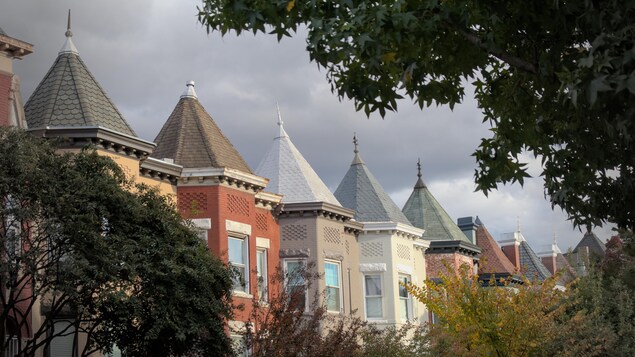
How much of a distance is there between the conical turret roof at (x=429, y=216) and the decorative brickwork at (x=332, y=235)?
37.4 feet

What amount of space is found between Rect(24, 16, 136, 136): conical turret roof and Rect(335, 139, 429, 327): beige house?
1649 cm

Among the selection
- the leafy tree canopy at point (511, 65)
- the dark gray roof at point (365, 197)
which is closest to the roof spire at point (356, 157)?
the dark gray roof at point (365, 197)

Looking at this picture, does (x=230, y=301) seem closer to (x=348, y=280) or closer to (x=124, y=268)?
(x=124, y=268)

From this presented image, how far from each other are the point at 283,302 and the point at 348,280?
13.2 metres

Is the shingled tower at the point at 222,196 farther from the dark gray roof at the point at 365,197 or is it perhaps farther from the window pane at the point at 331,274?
the dark gray roof at the point at 365,197

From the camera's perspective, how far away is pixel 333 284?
43156 mm

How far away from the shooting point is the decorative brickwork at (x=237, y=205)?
36.9 metres

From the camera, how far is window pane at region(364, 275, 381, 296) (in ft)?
154

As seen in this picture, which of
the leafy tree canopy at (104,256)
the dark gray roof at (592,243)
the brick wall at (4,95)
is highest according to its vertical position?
the dark gray roof at (592,243)

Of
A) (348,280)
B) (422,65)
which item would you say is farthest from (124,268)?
(348,280)

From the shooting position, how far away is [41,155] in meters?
26.2

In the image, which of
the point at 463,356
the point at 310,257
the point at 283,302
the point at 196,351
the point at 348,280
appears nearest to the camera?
the point at 196,351

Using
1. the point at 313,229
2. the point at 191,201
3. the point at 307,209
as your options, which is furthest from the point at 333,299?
the point at 191,201

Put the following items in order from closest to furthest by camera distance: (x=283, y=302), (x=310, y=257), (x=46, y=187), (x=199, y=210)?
(x=46, y=187), (x=283, y=302), (x=199, y=210), (x=310, y=257)
